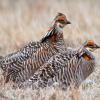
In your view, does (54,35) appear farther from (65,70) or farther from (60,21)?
(65,70)

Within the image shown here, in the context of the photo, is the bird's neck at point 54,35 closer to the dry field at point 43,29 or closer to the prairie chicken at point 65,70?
the dry field at point 43,29

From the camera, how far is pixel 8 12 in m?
20.8

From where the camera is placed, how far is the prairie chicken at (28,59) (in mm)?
11289

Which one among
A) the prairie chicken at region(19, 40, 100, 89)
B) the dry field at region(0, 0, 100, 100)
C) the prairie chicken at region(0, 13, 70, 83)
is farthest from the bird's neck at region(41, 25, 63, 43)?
the prairie chicken at region(19, 40, 100, 89)

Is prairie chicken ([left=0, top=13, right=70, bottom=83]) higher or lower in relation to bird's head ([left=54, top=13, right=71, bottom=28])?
lower

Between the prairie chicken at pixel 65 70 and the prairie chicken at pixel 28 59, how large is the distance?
47cm

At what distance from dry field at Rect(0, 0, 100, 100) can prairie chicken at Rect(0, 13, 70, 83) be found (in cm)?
41

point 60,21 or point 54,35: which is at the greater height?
point 60,21

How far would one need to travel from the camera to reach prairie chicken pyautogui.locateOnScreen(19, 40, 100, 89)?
1051 cm

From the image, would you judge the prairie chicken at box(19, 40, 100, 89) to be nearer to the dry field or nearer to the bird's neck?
the dry field

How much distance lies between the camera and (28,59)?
11414mm

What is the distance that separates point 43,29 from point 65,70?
5.44 metres

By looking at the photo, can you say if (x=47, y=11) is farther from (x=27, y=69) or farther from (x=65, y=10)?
(x=27, y=69)

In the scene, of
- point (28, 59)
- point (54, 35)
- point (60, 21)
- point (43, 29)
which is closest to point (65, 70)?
point (28, 59)
